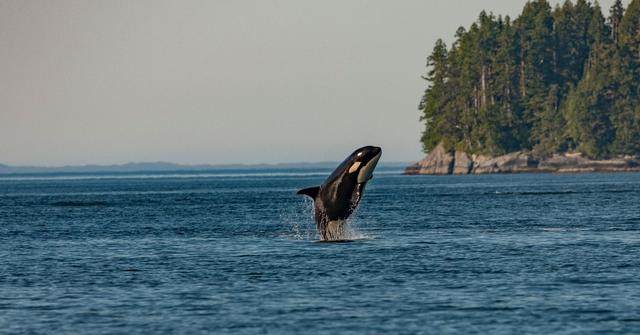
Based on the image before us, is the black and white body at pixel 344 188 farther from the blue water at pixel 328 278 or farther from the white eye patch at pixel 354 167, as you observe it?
the blue water at pixel 328 278

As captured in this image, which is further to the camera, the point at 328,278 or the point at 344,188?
the point at 344,188

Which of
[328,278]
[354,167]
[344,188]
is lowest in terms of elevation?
[328,278]

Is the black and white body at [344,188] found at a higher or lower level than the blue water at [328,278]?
higher

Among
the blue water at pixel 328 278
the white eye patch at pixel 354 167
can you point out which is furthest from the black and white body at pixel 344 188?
the blue water at pixel 328 278

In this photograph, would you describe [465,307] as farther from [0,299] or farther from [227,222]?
[227,222]

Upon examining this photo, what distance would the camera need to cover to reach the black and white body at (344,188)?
46531 millimetres

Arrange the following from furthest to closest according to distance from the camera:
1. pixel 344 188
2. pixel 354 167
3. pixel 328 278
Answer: pixel 344 188 → pixel 354 167 → pixel 328 278

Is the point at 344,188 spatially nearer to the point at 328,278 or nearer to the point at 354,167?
the point at 354,167

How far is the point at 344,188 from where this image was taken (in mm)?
47406

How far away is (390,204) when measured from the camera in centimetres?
9906

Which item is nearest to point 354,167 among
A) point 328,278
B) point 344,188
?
point 344,188

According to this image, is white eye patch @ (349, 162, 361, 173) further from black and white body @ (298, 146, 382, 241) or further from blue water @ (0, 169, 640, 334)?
blue water @ (0, 169, 640, 334)

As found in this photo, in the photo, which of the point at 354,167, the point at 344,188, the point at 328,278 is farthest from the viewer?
the point at 344,188

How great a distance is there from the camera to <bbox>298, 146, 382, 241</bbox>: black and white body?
46.5 m
